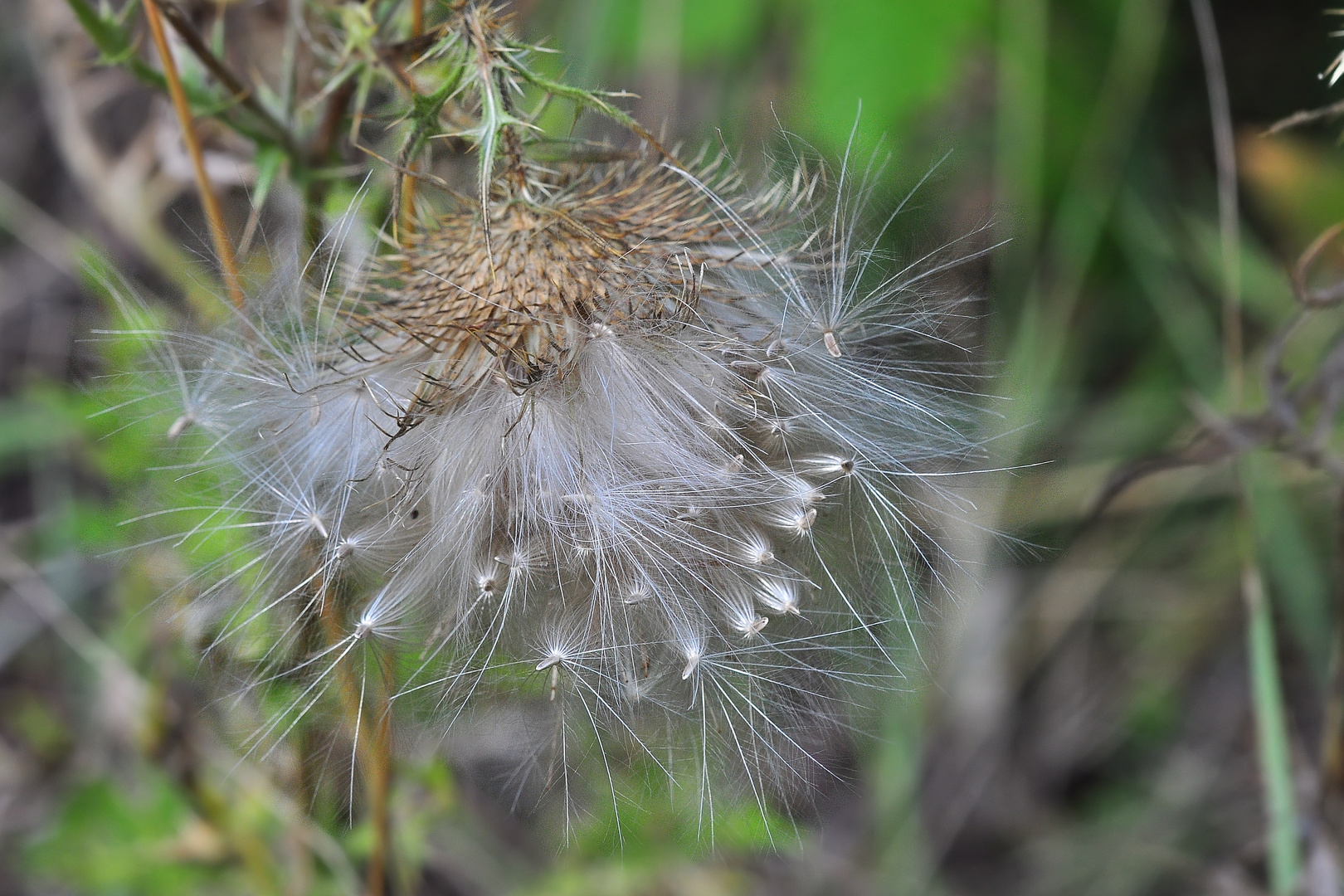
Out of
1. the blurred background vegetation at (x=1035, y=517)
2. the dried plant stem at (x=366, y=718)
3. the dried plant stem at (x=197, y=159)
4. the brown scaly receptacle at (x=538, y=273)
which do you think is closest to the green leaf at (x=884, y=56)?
the blurred background vegetation at (x=1035, y=517)

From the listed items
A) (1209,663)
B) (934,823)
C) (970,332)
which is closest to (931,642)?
(970,332)

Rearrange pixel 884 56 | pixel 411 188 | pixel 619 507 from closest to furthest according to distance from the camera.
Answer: pixel 619 507 → pixel 411 188 → pixel 884 56

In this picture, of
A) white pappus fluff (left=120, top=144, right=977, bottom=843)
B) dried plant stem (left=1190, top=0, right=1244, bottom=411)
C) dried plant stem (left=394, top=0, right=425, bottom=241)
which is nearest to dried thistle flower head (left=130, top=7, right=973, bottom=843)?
white pappus fluff (left=120, top=144, right=977, bottom=843)

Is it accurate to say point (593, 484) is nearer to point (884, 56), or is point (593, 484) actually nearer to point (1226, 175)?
point (1226, 175)

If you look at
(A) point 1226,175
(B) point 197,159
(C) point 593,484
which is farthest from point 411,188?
(A) point 1226,175

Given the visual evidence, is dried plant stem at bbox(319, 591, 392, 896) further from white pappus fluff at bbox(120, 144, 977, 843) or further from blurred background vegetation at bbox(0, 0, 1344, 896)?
blurred background vegetation at bbox(0, 0, 1344, 896)
